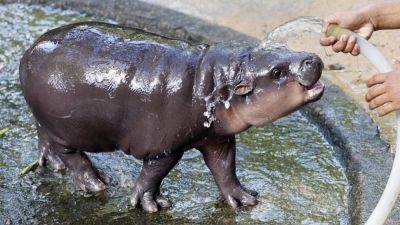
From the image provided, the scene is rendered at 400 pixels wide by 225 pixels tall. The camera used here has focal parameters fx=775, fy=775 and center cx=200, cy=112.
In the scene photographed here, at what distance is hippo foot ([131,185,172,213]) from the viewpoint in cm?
427

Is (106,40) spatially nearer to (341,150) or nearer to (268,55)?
(268,55)

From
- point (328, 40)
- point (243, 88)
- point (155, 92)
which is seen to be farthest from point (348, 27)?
point (155, 92)

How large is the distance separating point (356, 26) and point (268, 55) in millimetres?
746

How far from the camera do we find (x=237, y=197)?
435 centimetres

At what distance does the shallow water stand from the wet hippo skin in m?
0.16

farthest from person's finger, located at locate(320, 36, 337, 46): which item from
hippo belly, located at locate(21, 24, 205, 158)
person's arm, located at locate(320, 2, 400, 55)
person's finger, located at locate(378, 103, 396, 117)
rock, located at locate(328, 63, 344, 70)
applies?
rock, located at locate(328, 63, 344, 70)

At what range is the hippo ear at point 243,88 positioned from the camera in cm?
383

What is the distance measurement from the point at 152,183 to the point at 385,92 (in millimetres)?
1360

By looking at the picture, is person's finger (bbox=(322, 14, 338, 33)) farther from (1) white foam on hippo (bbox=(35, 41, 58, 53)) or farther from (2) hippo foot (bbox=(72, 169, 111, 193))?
(2) hippo foot (bbox=(72, 169, 111, 193))

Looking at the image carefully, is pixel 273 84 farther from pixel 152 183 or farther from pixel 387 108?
pixel 152 183

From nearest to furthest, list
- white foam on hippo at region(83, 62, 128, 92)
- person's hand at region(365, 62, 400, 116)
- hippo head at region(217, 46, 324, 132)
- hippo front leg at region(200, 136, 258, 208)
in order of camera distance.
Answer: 1. person's hand at region(365, 62, 400, 116)
2. hippo head at region(217, 46, 324, 132)
3. white foam on hippo at region(83, 62, 128, 92)
4. hippo front leg at region(200, 136, 258, 208)

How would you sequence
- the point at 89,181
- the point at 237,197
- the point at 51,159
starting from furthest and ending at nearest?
the point at 51,159 → the point at 89,181 → the point at 237,197

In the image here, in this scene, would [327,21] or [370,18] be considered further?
[370,18]

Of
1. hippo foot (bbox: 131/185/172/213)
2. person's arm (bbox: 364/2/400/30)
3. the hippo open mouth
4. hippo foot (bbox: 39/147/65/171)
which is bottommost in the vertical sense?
hippo foot (bbox: 39/147/65/171)
